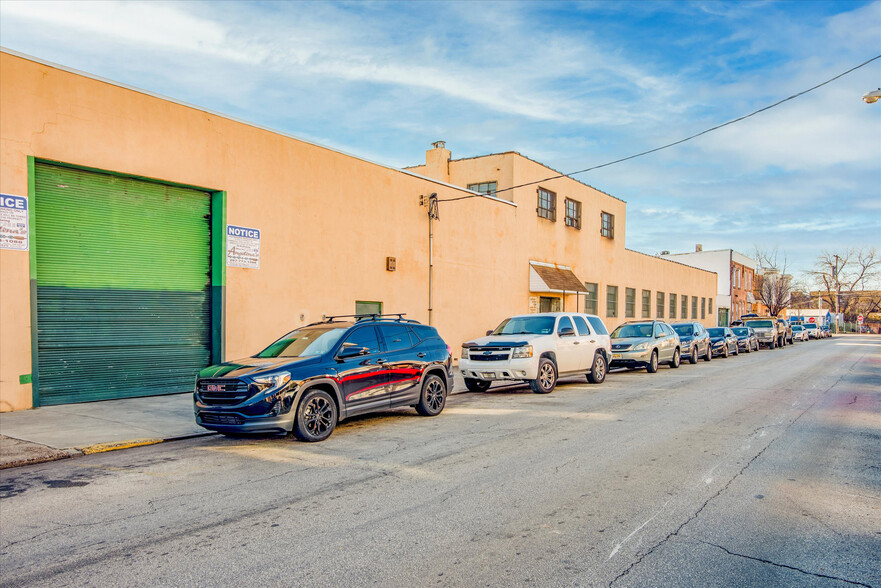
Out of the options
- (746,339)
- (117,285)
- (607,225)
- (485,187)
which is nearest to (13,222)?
(117,285)

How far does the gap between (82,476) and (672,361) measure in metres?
19.2

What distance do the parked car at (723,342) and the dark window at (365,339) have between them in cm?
2272

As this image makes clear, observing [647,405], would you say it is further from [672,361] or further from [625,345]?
[672,361]

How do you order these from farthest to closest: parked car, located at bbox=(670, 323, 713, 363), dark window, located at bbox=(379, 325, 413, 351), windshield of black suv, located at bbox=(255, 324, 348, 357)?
parked car, located at bbox=(670, 323, 713, 363) < dark window, located at bbox=(379, 325, 413, 351) < windshield of black suv, located at bbox=(255, 324, 348, 357)

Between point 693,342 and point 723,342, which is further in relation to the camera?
point 723,342

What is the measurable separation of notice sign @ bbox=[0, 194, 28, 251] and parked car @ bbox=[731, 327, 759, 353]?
33.6 meters

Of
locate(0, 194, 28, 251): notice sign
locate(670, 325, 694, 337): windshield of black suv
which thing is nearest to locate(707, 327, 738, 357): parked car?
locate(670, 325, 694, 337): windshield of black suv

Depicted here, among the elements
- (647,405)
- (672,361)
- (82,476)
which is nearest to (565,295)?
(672,361)

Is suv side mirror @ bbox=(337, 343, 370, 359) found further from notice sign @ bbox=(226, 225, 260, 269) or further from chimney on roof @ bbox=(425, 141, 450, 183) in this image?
chimney on roof @ bbox=(425, 141, 450, 183)

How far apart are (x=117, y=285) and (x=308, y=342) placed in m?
5.39

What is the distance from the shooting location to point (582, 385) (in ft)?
51.8

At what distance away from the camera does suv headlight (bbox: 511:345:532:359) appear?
44.8 feet

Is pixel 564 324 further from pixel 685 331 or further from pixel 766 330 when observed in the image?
pixel 766 330

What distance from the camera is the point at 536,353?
13.8m
